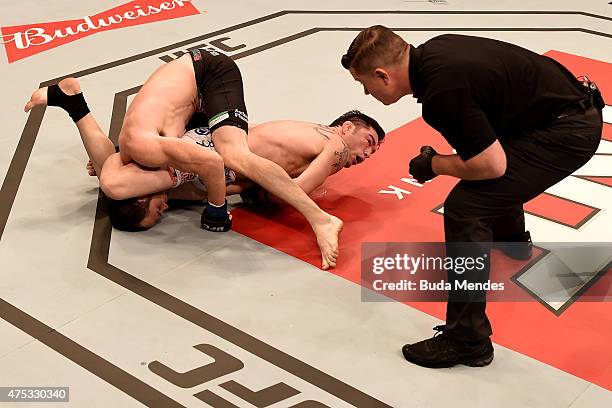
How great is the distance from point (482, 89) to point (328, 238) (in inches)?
41.4

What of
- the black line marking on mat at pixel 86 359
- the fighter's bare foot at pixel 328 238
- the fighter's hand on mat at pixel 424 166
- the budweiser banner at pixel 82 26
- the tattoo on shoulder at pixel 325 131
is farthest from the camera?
the budweiser banner at pixel 82 26

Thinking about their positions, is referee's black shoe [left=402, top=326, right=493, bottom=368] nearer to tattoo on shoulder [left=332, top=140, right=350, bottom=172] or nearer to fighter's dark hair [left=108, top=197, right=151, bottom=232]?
tattoo on shoulder [left=332, top=140, right=350, bottom=172]

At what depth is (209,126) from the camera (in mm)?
3646

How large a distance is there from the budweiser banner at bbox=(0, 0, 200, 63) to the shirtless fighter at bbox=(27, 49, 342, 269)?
198 centimetres

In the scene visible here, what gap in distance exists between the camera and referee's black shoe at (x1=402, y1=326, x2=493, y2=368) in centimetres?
278

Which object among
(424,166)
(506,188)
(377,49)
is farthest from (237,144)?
(506,188)

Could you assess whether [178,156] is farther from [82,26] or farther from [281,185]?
[82,26]

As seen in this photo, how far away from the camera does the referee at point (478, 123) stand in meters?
2.51

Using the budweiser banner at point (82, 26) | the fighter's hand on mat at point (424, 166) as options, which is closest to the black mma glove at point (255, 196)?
the fighter's hand on mat at point (424, 166)

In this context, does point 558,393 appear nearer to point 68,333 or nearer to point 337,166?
point 337,166

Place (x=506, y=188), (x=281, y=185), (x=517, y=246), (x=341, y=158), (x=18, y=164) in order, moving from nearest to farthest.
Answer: (x=506, y=188)
(x=517, y=246)
(x=281, y=185)
(x=341, y=158)
(x=18, y=164)

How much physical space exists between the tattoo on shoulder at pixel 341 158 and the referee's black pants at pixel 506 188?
102 cm

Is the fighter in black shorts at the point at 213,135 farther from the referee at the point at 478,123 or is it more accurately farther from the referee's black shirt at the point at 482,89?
the referee's black shirt at the point at 482,89

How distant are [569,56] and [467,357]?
3119mm
